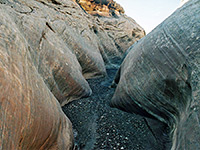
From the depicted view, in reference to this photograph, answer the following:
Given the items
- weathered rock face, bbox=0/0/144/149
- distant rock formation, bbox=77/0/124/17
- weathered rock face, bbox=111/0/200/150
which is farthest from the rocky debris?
distant rock formation, bbox=77/0/124/17

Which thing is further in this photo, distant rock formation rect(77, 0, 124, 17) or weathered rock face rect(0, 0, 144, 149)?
distant rock formation rect(77, 0, 124, 17)

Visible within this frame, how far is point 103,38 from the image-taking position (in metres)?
10.8

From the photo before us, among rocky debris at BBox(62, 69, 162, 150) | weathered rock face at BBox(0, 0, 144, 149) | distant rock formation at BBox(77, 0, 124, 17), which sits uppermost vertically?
distant rock formation at BBox(77, 0, 124, 17)

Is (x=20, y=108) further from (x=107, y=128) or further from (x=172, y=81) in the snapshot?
(x=172, y=81)

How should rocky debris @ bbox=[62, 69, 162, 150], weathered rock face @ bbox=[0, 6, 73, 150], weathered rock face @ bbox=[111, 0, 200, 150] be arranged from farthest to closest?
1. rocky debris @ bbox=[62, 69, 162, 150]
2. weathered rock face @ bbox=[111, 0, 200, 150]
3. weathered rock face @ bbox=[0, 6, 73, 150]

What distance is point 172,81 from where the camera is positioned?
238 centimetres

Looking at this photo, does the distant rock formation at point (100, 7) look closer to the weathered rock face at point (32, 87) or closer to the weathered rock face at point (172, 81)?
the weathered rock face at point (32, 87)

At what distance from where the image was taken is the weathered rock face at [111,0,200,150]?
184 centimetres

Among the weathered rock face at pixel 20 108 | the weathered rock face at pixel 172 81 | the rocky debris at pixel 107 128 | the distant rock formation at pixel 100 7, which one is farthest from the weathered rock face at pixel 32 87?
the distant rock formation at pixel 100 7

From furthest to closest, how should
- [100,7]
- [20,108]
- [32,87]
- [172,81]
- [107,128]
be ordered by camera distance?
[100,7]
[107,128]
[172,81]
[32,87]
[20,108]

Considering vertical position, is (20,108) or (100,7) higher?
(100,7)

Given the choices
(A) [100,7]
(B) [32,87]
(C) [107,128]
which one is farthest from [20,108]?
(A) [100,7]

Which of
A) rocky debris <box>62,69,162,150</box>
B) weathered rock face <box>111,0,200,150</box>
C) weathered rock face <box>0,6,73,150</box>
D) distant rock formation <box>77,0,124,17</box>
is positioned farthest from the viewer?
distant rock formation <box>77,0,124,17</box>

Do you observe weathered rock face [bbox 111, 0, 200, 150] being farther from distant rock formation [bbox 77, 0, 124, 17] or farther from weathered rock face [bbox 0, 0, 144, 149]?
distant rock formation [bbox 77, 0, 124, 17]
